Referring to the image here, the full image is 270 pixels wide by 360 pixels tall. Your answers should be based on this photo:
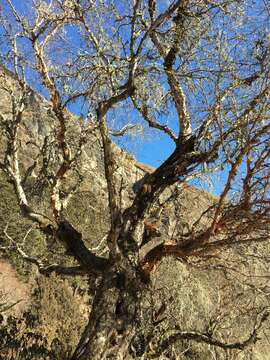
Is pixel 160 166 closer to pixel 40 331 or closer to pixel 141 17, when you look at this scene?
pixel 141 17

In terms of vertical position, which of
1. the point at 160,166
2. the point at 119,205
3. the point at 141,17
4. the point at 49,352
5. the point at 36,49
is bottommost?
the point at 49,352

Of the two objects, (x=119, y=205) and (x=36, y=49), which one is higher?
(x=36, y=49)

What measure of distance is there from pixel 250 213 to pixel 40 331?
18.6 feet

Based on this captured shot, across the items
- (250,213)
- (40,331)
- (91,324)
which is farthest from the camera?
(40,331)

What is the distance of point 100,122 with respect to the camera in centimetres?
678

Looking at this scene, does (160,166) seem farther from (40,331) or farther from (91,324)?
(40,331)

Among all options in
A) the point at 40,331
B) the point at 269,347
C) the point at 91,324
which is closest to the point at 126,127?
the point at 91,324

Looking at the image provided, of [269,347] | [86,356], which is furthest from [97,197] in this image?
[86,356]

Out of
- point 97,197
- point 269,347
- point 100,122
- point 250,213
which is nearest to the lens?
point 250,213

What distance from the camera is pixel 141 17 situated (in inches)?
280

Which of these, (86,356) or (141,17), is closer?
(86,356)

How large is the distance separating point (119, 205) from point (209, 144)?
4.90 ft

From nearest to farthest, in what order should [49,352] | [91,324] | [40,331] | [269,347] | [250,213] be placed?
[91,324] → [250,213] → [49,352] → [40,331] → [269,347]

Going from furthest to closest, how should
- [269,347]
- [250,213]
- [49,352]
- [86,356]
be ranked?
[269,347]
[49,352]
[250,213]
[86,356]
